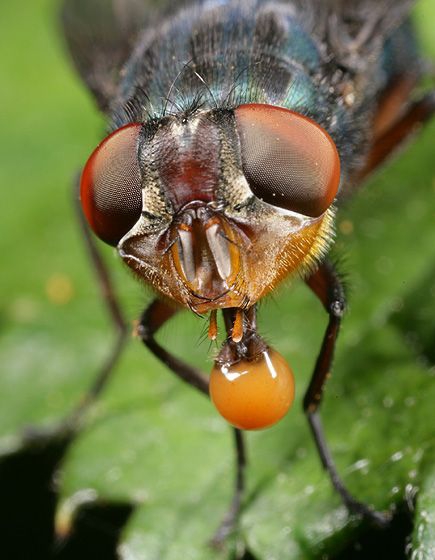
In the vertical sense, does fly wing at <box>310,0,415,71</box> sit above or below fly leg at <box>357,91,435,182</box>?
above

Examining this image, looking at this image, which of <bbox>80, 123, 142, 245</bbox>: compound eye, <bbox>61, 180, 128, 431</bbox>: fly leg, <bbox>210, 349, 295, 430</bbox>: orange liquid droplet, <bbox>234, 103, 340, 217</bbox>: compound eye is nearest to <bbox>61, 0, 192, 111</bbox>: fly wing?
<bbox>61, 180, 128, 431</bbox>: fly leg

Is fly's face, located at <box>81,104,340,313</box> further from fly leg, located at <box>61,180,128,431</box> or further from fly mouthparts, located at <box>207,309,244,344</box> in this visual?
fly leg, located at <box>61,180,128,431</box>

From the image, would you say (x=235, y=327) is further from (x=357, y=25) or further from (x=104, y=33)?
(x=104, y=33)

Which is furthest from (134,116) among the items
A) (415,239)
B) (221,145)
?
(415,239)

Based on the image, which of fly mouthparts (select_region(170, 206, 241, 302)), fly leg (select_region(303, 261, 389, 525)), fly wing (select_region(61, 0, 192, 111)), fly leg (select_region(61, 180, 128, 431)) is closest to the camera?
fly mouthparts (select_region(170, 206, 241, 302))

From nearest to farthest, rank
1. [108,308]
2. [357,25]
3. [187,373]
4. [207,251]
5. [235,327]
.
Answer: [207,251]
[235,327]
[187,373]
[357,25]
[108,308]

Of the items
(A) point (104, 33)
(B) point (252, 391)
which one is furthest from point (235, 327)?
(A) point (104, 33)

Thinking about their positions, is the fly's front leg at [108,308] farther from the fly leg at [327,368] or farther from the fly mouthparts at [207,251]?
the fly mouthparts at [207,251]
